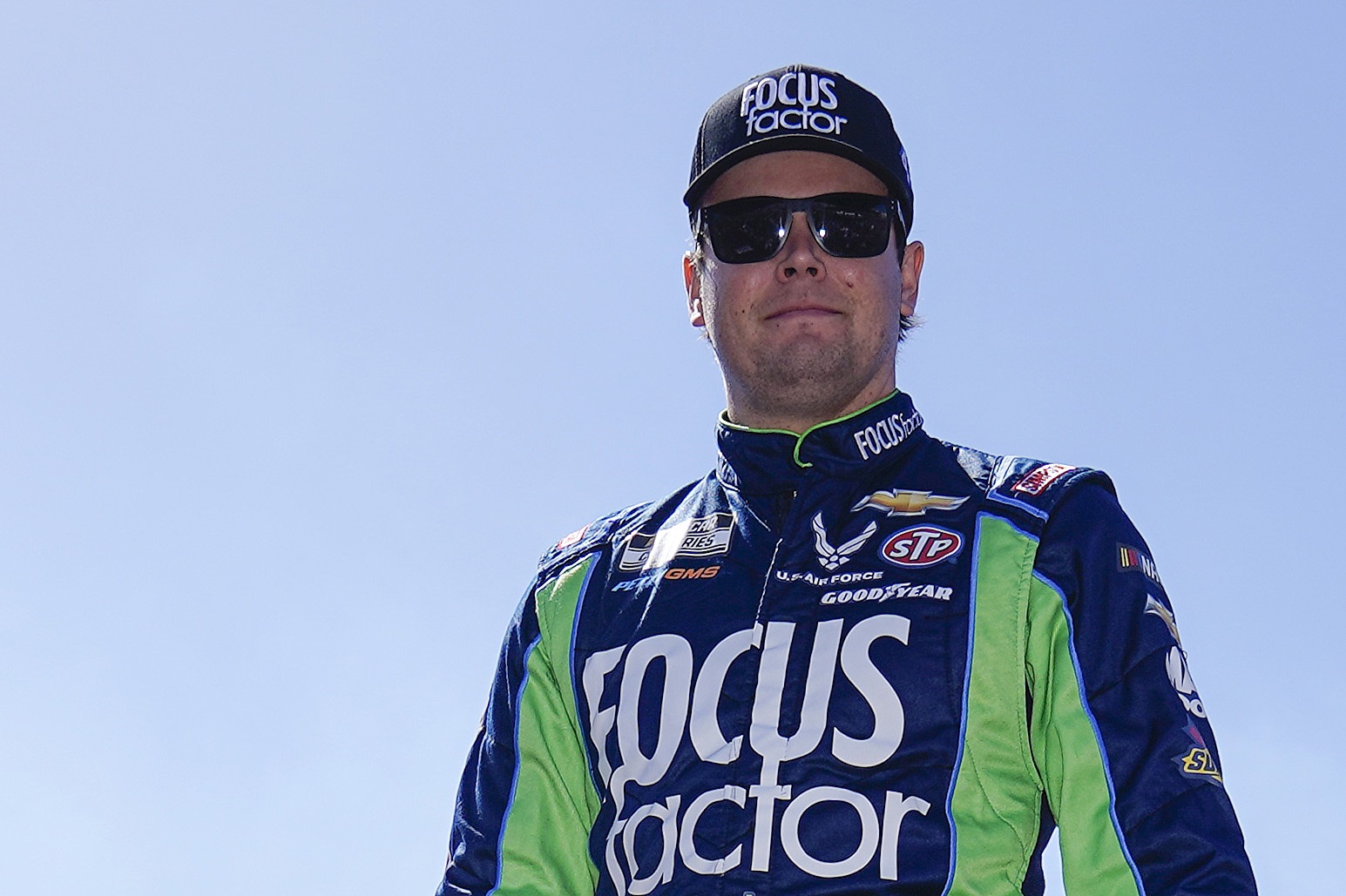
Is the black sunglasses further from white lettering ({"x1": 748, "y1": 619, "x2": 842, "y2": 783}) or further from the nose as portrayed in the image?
white lettering ({"x1": 748, "y1": 619, "x2": 842, "y2": 783})

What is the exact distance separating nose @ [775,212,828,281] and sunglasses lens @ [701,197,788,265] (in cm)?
3

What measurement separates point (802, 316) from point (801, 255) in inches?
7.5

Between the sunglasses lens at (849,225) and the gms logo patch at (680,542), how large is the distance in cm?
89

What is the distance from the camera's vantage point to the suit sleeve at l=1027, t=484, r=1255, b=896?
12.8 ft

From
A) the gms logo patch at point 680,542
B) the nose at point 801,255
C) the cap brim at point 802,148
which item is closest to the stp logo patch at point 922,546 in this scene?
the gms logo patch at point 680,542

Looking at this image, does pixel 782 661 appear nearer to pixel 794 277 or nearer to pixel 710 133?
pixel 794 277

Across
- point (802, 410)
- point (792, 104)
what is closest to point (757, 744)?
point (802, 410)

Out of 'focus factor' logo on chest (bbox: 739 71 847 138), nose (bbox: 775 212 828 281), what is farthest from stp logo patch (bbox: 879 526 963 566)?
'focus factor' logo on chest (bbox: 739 71 847 138)

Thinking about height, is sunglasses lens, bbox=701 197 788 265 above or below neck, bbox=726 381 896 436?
above

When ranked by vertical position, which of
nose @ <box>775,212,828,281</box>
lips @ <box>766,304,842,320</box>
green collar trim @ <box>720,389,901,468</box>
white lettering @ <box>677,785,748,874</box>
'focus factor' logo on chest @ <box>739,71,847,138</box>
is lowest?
white lettering @ <box>677,785,748,874</box>

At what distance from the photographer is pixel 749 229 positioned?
5258mm

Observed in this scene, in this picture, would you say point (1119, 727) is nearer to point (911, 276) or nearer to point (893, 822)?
point (893, 822)

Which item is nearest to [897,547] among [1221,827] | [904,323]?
[1221,827]

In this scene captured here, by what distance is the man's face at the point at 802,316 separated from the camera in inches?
201
